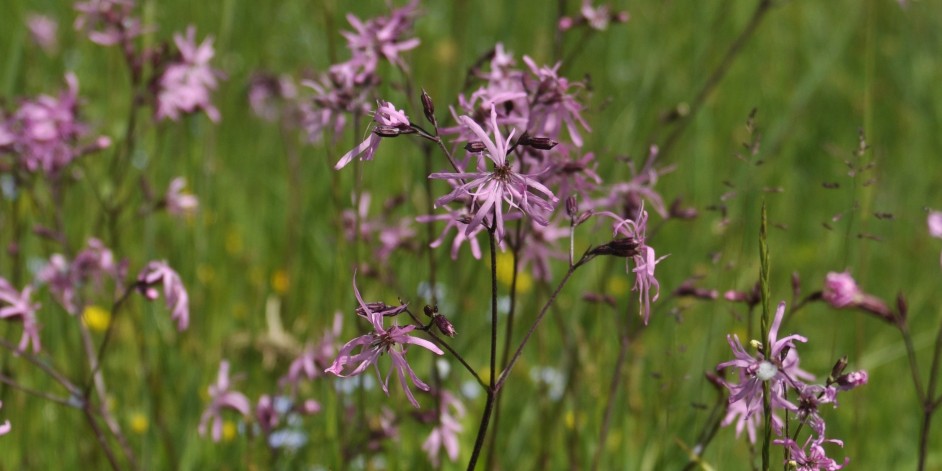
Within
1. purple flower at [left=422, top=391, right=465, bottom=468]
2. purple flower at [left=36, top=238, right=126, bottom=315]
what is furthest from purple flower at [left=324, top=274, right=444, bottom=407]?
purple flower at [left=36, top=238, right=126, bottom=315]

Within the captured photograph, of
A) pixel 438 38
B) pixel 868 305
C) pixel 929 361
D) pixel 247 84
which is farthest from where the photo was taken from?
pixel 438 38

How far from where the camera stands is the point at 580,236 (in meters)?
4.89

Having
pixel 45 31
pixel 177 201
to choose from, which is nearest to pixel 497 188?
pixel 177 201

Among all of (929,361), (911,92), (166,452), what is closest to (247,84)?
(166,452)

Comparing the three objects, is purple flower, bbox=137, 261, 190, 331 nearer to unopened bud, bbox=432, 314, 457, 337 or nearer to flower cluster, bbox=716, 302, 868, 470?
unopened bud, bbox=432, 314, 457, 337

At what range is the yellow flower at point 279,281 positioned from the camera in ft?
14.0

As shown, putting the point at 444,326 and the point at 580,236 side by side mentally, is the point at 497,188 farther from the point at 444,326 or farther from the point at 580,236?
the point at 580,236

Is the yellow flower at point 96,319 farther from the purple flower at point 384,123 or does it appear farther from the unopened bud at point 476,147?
the unopened bud at point 476,147

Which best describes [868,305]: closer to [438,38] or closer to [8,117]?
[8,117]

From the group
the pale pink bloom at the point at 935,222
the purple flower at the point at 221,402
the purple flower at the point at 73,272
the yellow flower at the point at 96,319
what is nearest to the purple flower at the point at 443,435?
the purple flower at the point at 221,402

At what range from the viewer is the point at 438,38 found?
21.4 ft

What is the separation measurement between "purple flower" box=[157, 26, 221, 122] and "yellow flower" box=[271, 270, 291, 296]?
1.12 m

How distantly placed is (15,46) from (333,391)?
65.5 inches

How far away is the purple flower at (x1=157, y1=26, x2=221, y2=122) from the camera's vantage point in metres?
3.18
